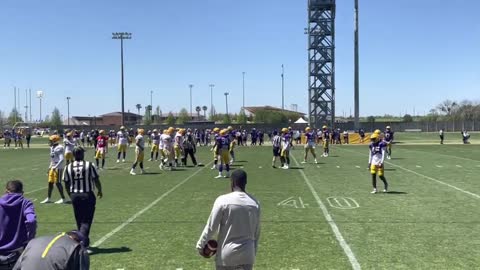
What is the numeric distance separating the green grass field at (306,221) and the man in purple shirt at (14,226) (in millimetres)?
2172

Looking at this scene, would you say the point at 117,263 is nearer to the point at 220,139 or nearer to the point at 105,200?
the point at 105,200

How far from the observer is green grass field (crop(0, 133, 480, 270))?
8195 millimetres

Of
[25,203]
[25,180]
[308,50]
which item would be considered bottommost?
[25,180]

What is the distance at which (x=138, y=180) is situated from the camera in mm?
20375

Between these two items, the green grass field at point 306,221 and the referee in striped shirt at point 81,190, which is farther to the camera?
the referee in striped shirt at point 81,190

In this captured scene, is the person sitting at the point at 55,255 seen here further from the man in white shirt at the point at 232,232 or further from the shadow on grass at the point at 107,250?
the shadow on grass at the point at 107,250

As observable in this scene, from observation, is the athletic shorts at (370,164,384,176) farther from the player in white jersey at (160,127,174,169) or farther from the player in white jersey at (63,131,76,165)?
the player in white jersey at (160,127,174,169)

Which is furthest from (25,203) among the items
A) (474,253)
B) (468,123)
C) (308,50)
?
(468,123)

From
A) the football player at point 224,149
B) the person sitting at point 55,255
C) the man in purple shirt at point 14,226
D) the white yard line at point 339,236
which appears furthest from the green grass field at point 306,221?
the person sitting at point 55,255

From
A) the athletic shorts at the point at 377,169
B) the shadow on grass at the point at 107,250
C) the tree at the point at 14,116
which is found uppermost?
the tree at the point at 14,116

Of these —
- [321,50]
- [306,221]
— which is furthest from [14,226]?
[321,50]

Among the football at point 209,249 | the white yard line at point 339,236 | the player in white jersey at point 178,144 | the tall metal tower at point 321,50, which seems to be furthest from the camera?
the tall metal tower at point 321,50

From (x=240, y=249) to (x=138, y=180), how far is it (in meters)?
15.7

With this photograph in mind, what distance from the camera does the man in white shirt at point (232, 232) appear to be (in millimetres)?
5102
